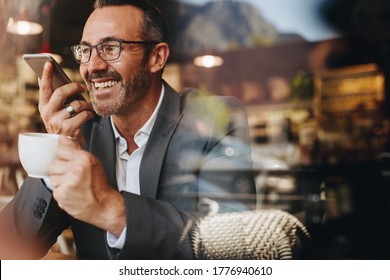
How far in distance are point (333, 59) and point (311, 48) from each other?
0.14 meters

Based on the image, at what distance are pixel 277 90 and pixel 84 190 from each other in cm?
100

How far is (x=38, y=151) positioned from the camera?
5.30ft

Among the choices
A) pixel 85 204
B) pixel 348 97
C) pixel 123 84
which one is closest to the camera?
pixel 85 204

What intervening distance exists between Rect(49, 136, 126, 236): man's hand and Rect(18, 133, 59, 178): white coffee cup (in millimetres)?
21

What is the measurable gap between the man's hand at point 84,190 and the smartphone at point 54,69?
1.18 ft

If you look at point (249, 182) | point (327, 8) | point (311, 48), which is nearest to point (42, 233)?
point (249, 182)

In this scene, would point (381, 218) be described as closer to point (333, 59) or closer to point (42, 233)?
point (333, 59)

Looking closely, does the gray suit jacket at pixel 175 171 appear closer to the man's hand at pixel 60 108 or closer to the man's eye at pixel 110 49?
the man's hand at pixel 60 108

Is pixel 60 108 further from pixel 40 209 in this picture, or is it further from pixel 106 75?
pixel 40 209

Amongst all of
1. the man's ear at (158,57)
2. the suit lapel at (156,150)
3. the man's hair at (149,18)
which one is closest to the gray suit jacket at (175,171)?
the suit lapel at (156,150)

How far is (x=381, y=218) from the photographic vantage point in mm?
2416

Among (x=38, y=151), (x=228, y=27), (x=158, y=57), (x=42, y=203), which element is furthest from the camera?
(x=228, y=27)

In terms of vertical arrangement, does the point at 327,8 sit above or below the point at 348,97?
above

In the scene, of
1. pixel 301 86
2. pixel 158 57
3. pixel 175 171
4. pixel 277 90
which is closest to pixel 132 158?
pixel 175 171
